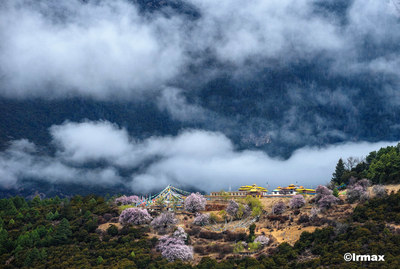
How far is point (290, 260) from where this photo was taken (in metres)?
58.6

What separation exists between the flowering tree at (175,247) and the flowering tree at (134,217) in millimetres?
10165

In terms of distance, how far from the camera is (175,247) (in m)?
66.0

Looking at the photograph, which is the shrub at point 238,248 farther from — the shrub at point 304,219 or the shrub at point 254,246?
the shrub at point 304,219

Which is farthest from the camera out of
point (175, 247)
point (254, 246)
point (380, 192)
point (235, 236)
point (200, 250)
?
point (235, 236)

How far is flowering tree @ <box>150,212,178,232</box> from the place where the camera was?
76.6 meters

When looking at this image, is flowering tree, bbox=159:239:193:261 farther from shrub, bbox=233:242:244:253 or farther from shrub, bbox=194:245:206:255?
shrub, bbox=233:242:244:253

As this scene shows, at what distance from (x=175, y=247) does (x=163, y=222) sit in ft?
37.9

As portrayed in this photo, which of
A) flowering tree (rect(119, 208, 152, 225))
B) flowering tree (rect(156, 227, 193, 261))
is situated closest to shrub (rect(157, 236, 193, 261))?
flowering tree (rect(156, 227, 193, 261))

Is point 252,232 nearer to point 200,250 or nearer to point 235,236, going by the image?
point 235,236

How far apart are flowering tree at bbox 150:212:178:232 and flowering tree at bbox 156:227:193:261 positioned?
254 inches

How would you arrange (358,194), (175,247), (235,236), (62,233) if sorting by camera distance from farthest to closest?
(358,194), (62,233), (235,236), (175,247)

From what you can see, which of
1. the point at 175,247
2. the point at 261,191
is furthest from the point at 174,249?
the point at 261,191

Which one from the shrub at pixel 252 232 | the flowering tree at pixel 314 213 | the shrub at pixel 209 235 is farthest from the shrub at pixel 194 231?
the flowering tree at pixel 314 213

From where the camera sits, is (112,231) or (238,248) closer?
(238,248)
